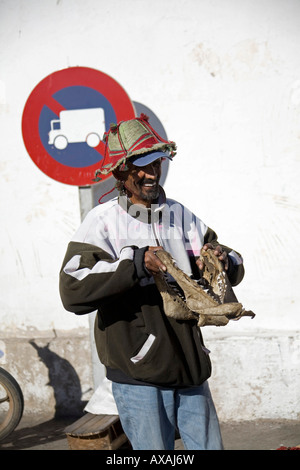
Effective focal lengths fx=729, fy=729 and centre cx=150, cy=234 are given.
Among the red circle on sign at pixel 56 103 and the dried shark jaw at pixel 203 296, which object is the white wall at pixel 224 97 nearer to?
the red circle on sign at pixel 56 103

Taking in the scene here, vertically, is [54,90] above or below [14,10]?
below

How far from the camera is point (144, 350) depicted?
3.30 m

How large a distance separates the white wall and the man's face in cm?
276

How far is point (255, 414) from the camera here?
6180 mm

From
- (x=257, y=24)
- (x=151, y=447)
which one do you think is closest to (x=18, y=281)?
(x=257, y=24)

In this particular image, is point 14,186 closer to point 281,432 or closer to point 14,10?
point 14,10

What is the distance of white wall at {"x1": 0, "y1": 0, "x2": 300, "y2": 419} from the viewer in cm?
602

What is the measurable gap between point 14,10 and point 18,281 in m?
2.41

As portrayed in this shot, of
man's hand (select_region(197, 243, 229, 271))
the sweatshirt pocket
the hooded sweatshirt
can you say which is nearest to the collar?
the hooded sweatshirt

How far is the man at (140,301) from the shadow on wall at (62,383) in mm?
3222

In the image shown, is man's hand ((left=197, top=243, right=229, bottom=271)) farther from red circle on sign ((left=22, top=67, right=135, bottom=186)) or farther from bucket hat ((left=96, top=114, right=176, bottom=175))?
red circle on sign ((left=22, top=67, right=135, bottom=186))

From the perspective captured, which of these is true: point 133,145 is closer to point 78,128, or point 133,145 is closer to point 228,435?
point 78,128

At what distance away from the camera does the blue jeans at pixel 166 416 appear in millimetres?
3320

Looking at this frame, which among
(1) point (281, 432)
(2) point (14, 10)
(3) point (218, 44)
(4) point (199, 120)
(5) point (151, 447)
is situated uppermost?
(2) point (14, 10)
